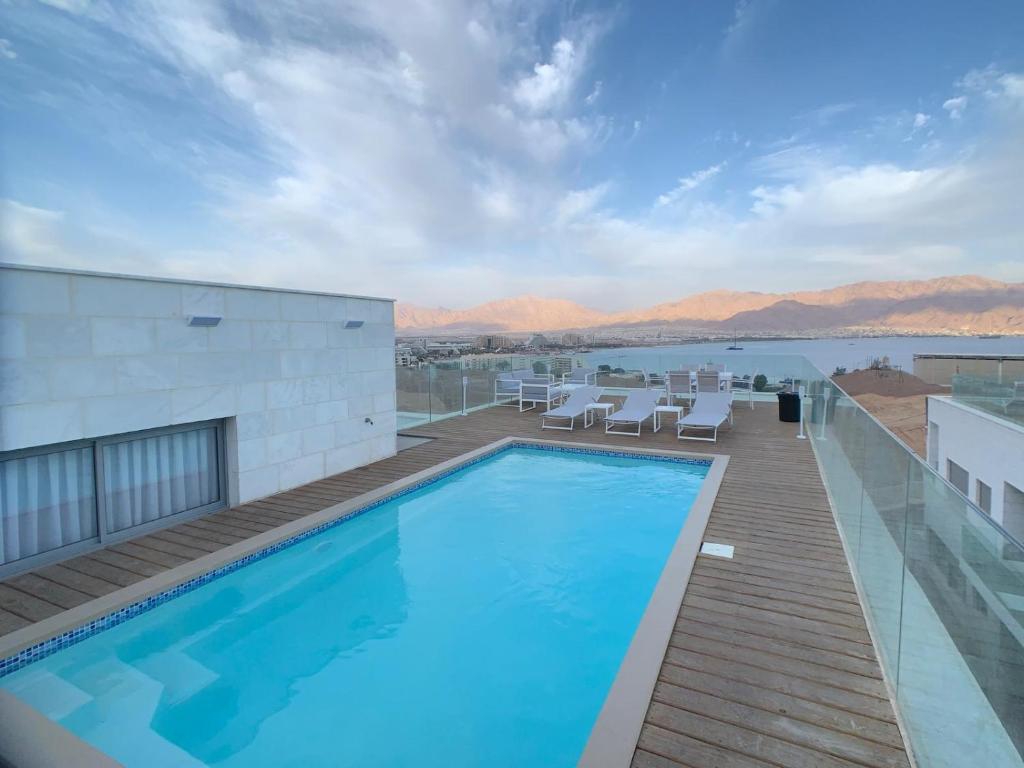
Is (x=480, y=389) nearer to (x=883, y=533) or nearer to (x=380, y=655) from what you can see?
(x=380, y=655)

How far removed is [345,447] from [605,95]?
12.5 meters

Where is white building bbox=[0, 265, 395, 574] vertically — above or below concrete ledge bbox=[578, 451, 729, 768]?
above

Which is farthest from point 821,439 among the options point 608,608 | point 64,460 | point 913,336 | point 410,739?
point 913,336

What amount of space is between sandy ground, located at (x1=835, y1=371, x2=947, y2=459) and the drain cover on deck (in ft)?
33.3

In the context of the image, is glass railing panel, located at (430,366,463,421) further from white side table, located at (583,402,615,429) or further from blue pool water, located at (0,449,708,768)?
blue pool water, located at (0,449,708,768)

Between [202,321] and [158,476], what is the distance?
1473 mm

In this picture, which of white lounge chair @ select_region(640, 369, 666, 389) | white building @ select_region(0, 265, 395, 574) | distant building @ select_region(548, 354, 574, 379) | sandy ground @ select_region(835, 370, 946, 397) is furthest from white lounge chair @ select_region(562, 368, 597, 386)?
white building @ select_region(0, 265, 395, 574)

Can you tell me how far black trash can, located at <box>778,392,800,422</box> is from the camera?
933 centimetres

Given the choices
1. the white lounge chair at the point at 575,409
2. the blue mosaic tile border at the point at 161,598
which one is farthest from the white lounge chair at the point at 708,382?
the blue mosaic tile border at the point at 161,598

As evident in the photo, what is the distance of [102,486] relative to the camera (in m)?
4.19

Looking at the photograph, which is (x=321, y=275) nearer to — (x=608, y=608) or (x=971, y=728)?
(x=608, y=608)

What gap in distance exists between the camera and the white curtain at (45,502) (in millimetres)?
3688

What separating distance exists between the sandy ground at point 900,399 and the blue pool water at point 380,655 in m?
10.6

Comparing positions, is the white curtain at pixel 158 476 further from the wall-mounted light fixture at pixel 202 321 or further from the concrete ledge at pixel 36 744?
the concrete ledge at pixel 36 744
